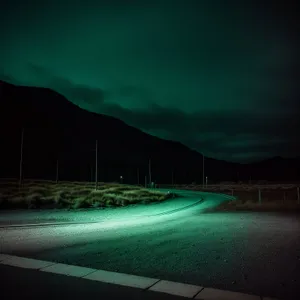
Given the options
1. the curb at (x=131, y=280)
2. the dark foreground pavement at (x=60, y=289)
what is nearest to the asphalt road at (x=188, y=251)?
the curb at (x=131, y=280)

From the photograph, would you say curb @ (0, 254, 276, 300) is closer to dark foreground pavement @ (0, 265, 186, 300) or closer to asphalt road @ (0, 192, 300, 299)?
dark foreground pavement @ (0, 265, 186, 300)

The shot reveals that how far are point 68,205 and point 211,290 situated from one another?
1969 cm

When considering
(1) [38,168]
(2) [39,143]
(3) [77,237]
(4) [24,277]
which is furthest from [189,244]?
(2) [39,143]

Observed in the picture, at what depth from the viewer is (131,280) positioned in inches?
256

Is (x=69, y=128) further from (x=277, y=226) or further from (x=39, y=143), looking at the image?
(x=277, y=226)

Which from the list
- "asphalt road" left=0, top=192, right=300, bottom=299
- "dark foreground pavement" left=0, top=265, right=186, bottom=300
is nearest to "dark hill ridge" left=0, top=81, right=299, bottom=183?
"asphalt road" left=0, top=192, right=300, bottom=299

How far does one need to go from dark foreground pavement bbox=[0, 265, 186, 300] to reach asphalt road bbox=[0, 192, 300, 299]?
1.05 m

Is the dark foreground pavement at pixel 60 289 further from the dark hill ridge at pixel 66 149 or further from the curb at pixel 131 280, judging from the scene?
the dark hill ridge at pixel 66 149

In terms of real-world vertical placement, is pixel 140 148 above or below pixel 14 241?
above

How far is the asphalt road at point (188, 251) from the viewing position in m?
6.71

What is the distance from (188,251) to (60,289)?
4.00 m

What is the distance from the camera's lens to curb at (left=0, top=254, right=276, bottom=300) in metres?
5.75

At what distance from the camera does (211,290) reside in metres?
5.96

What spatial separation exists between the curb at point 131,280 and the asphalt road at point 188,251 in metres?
0.35
